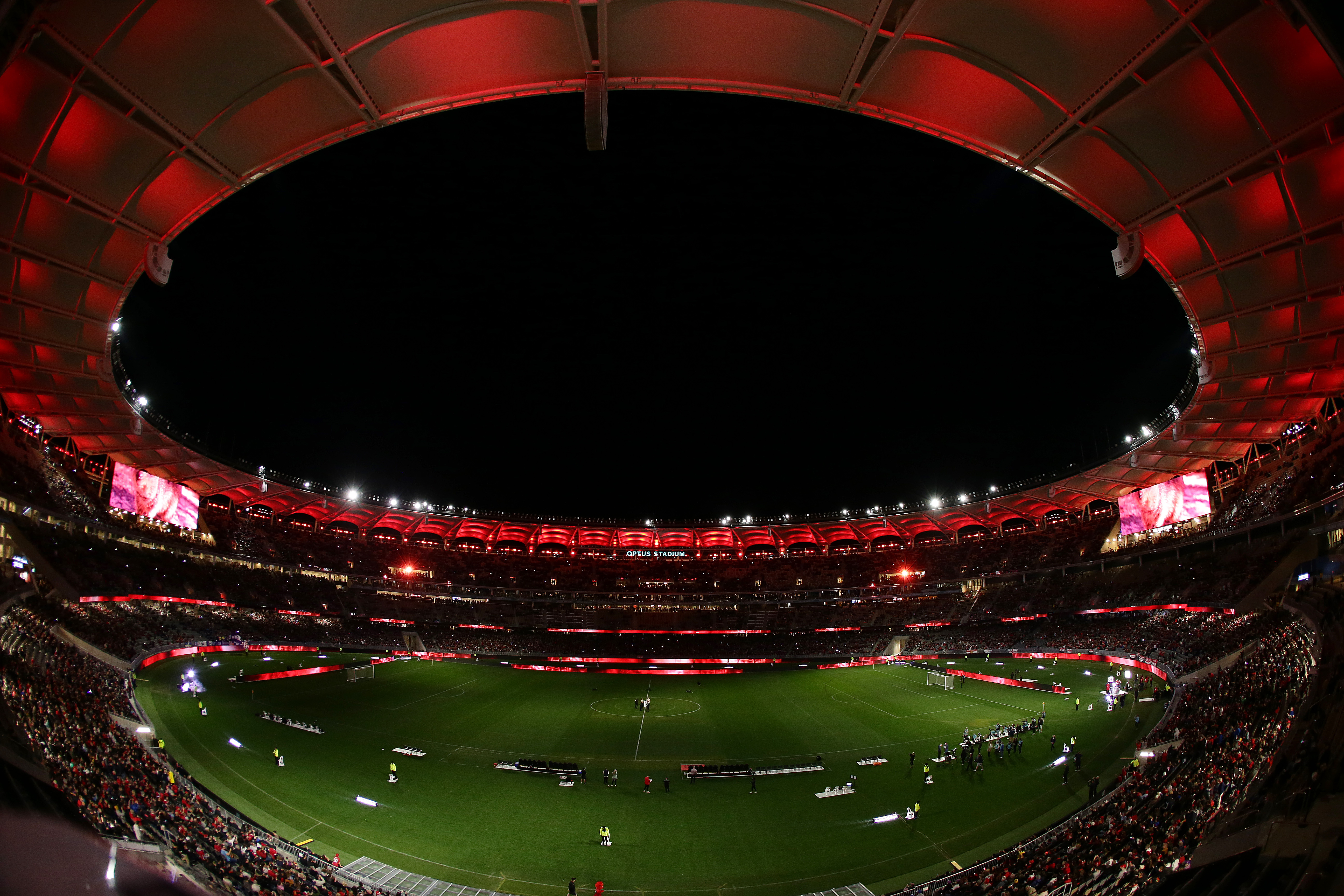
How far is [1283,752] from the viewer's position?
14836mm

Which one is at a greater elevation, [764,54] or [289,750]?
→ [764,54]

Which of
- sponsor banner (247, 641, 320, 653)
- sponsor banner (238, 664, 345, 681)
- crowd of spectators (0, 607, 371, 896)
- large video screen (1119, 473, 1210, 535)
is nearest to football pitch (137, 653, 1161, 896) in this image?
sponsor banner (238, 664, 345, 681)

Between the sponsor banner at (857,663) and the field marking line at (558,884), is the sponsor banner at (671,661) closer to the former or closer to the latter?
the sponsor banner at (857,663)

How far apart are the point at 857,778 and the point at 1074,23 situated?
27006 millimetres

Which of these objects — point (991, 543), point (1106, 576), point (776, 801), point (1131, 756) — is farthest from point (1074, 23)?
point (991, 543)

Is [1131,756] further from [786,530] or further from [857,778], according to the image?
[786,530]

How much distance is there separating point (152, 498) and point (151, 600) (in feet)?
29.3

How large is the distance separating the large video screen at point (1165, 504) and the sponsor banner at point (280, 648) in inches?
3080

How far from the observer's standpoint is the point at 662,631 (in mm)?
75562

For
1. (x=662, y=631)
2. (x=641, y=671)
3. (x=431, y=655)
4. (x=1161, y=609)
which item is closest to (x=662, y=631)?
(x=662, y=631)

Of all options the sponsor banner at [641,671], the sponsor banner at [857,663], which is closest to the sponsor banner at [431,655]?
the sponsor banner at [641,671]

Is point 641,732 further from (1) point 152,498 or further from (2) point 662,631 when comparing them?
(1) point 152,498

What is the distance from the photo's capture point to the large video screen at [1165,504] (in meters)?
49.8

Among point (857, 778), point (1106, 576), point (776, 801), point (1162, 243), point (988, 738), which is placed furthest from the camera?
point (1106, 576)
